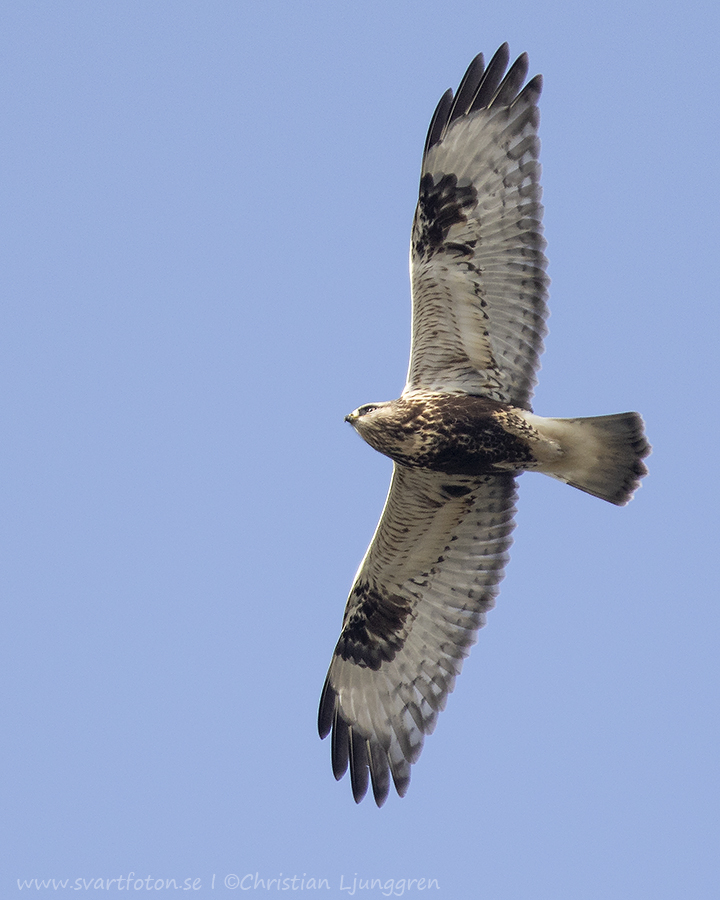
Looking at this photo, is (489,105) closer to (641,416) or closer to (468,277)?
(468,277)

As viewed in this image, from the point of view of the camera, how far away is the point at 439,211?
9.49 m

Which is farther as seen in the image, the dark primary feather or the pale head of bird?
the pale head of bird

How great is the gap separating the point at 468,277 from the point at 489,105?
1187mm

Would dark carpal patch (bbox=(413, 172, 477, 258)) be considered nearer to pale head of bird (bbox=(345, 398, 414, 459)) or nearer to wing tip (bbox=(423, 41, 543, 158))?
wing tip (bbox=(423, 41, 543, 158))

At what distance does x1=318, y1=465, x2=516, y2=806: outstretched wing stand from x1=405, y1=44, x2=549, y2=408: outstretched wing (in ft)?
4.61

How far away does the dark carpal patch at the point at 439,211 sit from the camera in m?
9.48

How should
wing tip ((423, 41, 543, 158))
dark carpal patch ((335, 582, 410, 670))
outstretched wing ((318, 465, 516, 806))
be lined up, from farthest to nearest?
dark carpal patch ((335, 582, 410, 670)), outstretched wing ((318, 465, 516, 806)), wing tip ((423, 41, 543, 158))

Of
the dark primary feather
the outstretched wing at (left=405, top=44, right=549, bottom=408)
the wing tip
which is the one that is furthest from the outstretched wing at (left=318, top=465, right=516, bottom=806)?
the wing tip

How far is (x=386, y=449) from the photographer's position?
9.64m

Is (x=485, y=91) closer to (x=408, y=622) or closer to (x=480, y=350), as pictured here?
(x=480, y=350)

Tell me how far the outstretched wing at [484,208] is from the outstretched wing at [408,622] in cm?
141

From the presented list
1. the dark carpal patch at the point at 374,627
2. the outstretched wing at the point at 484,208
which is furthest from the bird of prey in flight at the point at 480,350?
the dark carpal patch at the point at 374,627

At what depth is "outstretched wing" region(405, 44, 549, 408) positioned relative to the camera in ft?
30.9

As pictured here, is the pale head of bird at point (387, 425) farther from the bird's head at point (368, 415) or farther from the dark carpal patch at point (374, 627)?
the dark carpal patch at point (374, 627)
